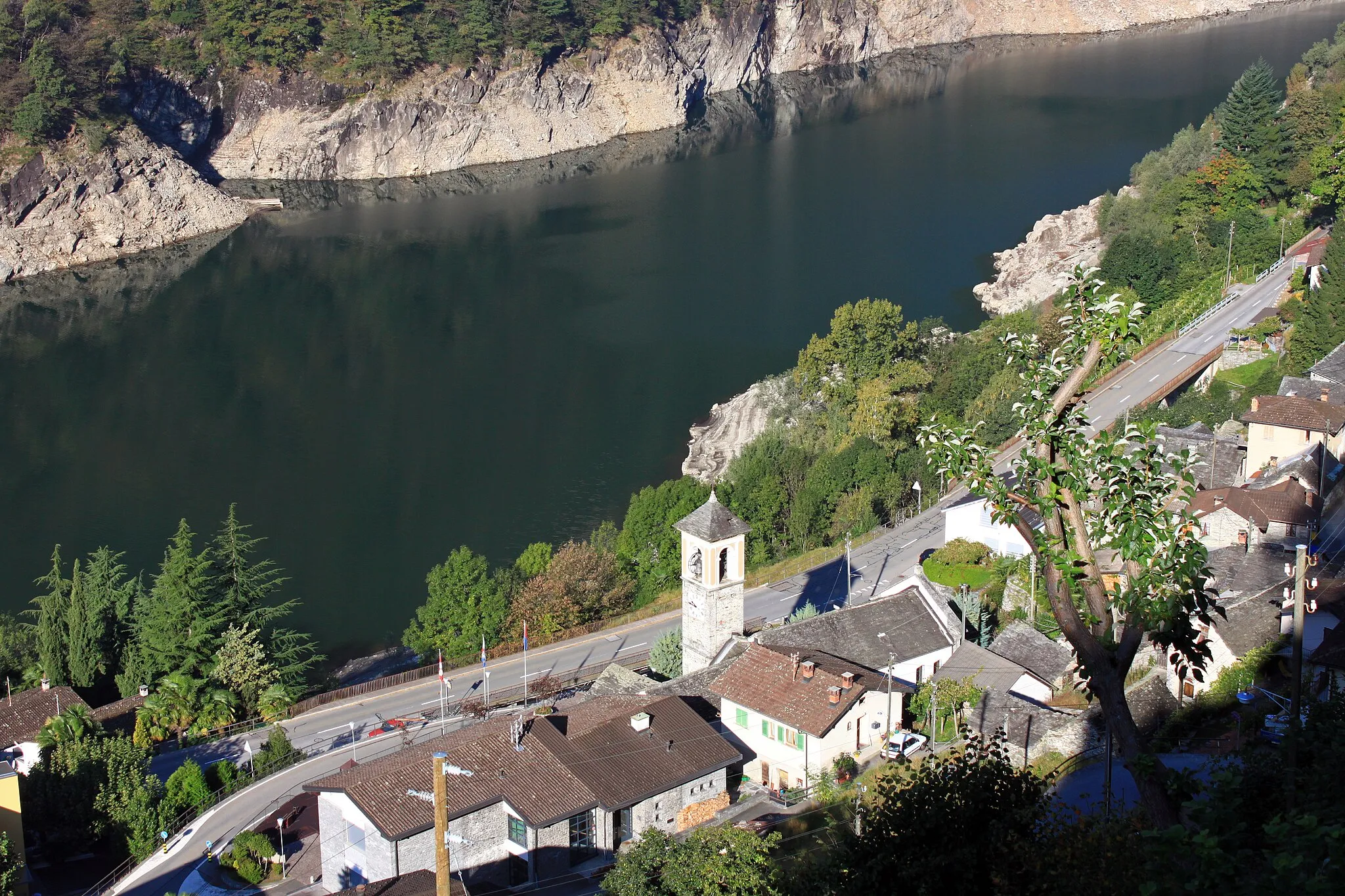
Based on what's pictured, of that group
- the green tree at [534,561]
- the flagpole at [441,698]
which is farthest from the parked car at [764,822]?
the green tree at [534,561]

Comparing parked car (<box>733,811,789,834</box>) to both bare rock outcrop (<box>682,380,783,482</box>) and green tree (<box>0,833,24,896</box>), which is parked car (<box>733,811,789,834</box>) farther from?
bare rock outcrop (<box>682,380,783,482</box>)

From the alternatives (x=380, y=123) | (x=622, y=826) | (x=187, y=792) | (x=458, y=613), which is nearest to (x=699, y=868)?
(x=622, y=826)

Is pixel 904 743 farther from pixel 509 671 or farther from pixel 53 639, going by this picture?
pixel 53 639

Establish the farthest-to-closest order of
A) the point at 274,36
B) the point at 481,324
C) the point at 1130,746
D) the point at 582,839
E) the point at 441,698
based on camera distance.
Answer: the point at 274,36, the point at 481,324, the point at 441,698, the point at 582,839, the point at 1130,746

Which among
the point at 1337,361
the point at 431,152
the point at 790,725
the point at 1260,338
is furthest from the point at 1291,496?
the point at 431,152

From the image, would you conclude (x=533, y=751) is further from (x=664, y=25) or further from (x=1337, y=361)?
(x=664, y=25)

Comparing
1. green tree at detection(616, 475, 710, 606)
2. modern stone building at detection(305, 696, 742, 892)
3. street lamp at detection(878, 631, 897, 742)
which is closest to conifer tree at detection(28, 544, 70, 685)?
modern stone building at detection(305, 696, 742, 892)

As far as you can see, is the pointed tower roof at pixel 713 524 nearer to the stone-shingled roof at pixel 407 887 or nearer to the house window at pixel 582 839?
the house window at pixel 582 839
